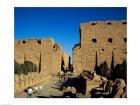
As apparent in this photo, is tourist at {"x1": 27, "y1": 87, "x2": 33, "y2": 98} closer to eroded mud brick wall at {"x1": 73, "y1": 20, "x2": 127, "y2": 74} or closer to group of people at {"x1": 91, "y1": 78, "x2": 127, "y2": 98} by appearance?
group of people at {"x1": 91, "y1": 78, "x2": 127, "y2": 98}

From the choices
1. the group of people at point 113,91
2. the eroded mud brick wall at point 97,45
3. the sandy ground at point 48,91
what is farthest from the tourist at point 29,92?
the eroded mud brick wall at point 97,45

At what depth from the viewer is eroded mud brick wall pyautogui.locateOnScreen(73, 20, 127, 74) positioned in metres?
14.2

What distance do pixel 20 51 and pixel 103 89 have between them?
479 centimetres

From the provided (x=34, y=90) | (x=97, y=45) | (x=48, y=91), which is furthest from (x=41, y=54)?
(x=34, y=90)

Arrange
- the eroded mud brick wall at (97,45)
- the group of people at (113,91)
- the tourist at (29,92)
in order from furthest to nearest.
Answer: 1. the eroded mud brick wall at (97,45)
2. the tourist at (29,92)
3. the group of people at (113,91)

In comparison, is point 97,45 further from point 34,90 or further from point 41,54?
point 34,90

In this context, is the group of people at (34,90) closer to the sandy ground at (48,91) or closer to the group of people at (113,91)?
the sandy ground at (48,91)

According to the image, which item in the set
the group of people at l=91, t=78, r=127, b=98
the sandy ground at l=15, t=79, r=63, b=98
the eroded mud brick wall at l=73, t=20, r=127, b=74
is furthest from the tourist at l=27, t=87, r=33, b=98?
the eroded mud brick wall at l=73, t=20, r=127, b=74

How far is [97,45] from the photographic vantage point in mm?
15117

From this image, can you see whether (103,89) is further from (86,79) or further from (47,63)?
(47,63)

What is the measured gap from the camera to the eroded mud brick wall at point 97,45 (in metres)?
14.2

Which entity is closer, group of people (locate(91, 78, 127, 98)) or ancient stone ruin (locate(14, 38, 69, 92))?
group of people (locate(91, 78, 127, 98))

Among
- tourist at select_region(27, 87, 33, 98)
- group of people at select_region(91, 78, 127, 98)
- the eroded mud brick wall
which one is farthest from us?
the eroded mud brick wall

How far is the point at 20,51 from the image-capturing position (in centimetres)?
1470
